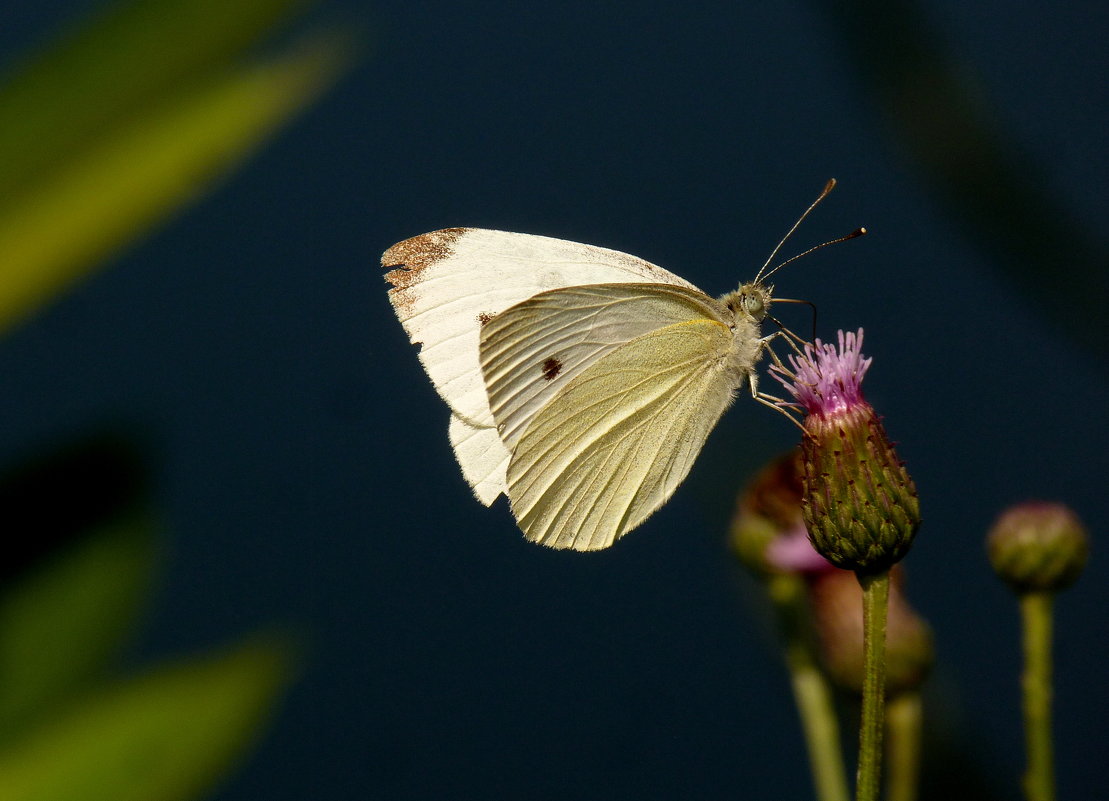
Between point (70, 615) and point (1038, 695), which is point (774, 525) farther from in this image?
point (70, 615)

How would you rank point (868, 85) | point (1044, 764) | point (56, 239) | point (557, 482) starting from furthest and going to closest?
point (557, 482), point (868, 85), point (1044, 764), point (56, 239)

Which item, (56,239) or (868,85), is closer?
(56,239)

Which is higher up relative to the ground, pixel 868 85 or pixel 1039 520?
pixel 868 85

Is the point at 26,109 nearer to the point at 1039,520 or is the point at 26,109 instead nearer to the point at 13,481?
the point at 13,481

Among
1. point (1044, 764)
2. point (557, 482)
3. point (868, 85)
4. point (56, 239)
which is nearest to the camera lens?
point (56, 239)

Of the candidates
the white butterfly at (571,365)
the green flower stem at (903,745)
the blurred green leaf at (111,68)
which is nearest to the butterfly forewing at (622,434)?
the white butterfly at (571,365)

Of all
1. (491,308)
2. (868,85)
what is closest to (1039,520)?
(868,85)

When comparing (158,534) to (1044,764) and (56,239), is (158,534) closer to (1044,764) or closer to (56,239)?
(56,239)

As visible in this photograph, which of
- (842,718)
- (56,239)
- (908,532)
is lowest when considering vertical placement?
(842,718)

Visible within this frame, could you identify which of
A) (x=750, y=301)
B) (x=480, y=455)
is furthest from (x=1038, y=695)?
(x=480, y=455)
